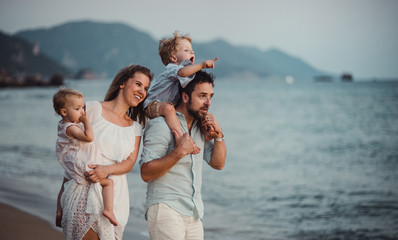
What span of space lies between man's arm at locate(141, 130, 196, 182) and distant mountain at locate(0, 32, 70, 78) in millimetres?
114452

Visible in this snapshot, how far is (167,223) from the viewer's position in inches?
107

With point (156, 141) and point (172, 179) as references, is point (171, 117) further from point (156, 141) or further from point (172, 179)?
point (172, 179)

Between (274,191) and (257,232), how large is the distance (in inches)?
142

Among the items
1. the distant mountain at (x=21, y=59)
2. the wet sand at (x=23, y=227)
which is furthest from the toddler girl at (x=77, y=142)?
the distant mountain at (x=21, y=59)

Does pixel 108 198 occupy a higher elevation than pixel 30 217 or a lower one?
higher

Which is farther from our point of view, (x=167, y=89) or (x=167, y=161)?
(x=167, y=89)

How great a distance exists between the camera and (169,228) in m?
2.71

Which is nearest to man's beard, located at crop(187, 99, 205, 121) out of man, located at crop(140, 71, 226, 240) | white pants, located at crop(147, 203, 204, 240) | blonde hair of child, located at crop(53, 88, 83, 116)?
man, located at crop(140, 71, 226, 240)

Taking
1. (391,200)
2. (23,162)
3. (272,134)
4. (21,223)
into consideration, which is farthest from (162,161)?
(272,134)

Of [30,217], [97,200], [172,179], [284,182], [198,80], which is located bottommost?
[284,182]

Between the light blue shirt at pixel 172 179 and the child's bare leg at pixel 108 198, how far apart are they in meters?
0.24

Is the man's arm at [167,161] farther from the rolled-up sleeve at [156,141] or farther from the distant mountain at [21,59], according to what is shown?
the distant mountain at [21,59]

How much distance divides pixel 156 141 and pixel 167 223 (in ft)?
1.79

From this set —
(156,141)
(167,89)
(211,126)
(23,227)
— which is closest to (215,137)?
(211,126)
